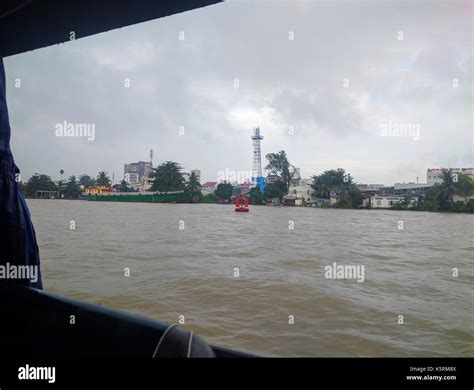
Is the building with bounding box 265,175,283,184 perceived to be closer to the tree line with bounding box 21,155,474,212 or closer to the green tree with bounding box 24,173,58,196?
the tree line with bounding box 21,155,474,212

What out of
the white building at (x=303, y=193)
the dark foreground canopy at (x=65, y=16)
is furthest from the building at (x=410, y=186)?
the dark foreground canopy at (x=65, y=16)

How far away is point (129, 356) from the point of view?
0.91 metres

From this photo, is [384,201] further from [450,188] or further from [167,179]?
[167,179]

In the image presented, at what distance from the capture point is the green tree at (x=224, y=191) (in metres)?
35.6

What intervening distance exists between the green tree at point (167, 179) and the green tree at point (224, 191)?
4.68 metres

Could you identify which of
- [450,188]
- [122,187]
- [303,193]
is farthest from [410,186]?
[122,187]

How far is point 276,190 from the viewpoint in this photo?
32.1 meters

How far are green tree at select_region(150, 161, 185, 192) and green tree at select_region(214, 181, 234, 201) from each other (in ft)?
15.3

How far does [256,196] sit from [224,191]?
4573mm

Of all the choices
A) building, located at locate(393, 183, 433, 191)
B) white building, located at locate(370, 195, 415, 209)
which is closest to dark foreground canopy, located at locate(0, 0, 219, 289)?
white building, located at locate(370, 195, 415, 209)

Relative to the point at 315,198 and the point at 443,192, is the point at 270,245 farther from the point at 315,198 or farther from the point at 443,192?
the point at 315,198

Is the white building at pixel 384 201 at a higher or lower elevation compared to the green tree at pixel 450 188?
lower

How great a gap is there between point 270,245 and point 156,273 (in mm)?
4303

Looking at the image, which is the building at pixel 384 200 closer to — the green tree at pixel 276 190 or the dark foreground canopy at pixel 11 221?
the green tree at pixel 276 190
